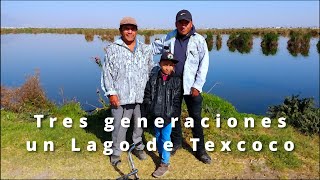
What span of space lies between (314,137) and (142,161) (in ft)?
10.8

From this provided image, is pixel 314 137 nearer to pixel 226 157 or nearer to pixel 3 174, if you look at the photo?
pixel 226 157

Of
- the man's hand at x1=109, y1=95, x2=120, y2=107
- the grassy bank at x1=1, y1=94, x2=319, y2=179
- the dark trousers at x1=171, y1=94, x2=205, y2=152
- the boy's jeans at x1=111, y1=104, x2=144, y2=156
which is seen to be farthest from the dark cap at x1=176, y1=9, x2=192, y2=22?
the grassy bank at x1=1, y1=94, x2=319, y2=179

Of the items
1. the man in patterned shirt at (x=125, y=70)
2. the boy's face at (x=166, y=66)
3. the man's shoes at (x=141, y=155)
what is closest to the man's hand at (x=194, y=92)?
the boy's face at (x=166, y=66)

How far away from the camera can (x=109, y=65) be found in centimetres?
493

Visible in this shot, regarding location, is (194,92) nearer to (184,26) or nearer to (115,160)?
(184,26)

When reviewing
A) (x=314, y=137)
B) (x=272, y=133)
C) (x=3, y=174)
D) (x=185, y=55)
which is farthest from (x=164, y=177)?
(x=314, y=137)

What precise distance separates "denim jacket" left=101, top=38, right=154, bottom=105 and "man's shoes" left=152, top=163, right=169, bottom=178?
0.99 metres

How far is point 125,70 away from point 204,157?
1.83 metres

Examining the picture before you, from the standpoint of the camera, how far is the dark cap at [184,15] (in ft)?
15.5

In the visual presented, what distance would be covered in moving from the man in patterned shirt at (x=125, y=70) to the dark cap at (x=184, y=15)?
1.85ft

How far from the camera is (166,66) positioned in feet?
15.8

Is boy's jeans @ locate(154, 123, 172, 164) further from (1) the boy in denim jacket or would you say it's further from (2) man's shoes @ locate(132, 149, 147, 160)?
(2) man's shoes @ locate(132, 149, 147, 160)

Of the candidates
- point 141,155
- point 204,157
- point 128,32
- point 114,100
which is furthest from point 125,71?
point 204,157

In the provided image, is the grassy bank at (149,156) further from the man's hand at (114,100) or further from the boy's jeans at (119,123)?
the man's hand at (114,100)
